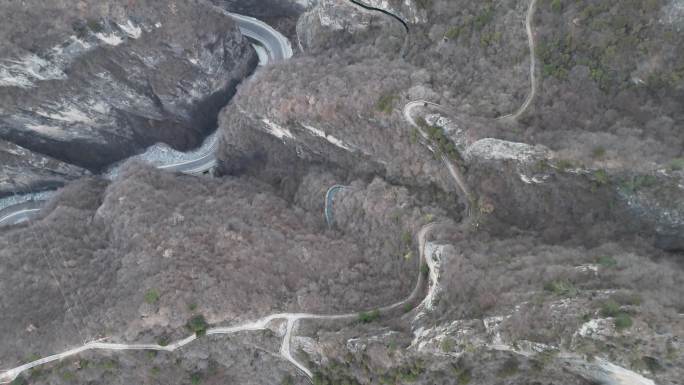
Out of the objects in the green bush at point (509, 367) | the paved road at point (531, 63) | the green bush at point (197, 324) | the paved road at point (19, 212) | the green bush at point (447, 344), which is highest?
the paved road at point (531, 63)

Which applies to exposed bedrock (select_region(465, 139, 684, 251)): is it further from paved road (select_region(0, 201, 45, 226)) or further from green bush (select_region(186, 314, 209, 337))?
paved road (select_region(0, 201, 45, 226))

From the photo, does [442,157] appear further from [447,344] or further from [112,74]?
[112,74]

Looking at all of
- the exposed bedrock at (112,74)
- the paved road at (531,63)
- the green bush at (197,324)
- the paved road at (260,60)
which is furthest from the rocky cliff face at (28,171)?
the paved road at (531,63)

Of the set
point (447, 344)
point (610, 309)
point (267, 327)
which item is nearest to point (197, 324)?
point (267, 327)

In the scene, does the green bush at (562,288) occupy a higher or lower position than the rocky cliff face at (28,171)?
higher

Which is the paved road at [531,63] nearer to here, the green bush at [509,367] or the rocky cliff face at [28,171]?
the green bush at [509,367]

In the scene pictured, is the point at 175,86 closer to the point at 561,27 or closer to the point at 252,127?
the point at 252,127
